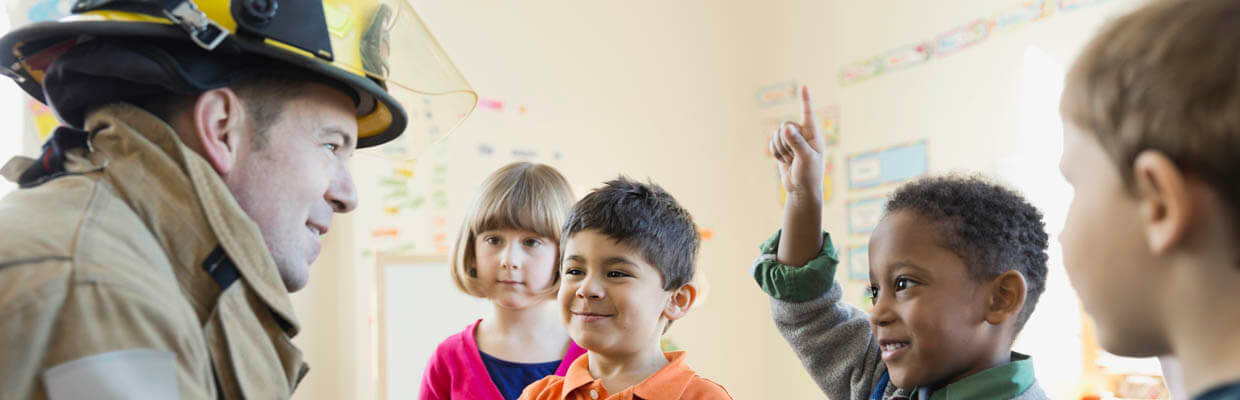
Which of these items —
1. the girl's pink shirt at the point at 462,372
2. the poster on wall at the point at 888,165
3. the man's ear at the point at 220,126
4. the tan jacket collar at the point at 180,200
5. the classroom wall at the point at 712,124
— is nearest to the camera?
the tan jacket collar at the point at 180,200

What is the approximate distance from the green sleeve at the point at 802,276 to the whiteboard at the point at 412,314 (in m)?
1.97

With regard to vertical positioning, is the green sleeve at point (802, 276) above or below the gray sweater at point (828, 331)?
above

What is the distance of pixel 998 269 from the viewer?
1294mm

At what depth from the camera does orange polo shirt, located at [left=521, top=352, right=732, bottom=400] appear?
149cm

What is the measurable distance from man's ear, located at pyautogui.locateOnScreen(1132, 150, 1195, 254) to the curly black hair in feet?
2.17

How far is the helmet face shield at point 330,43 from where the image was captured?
1020mm

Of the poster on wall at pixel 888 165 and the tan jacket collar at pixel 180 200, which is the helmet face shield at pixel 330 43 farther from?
the poster on wall at pixel 888 165

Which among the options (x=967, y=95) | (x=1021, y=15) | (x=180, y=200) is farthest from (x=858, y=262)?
(x=180, y=200)

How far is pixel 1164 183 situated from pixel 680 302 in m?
1.15

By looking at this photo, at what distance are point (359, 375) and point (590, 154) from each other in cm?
148

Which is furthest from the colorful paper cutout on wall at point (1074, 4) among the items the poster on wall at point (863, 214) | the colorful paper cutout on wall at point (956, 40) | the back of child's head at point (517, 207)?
the back of child's head at point (517, 207)

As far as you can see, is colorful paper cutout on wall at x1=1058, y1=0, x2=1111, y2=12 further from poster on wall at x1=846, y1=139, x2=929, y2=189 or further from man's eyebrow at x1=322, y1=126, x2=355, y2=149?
man's eyebrow at x1=322, y1=126, x2=355, y2=149

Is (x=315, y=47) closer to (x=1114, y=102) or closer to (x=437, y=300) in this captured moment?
(x=1114, y=102)

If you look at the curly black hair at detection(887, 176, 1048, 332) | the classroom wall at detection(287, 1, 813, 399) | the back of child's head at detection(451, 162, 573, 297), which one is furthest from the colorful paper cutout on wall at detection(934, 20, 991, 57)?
the curly black hair at detection(887, 176, 1048, 332)
